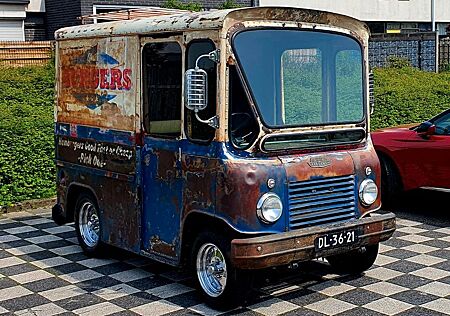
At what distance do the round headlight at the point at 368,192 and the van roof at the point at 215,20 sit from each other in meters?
1.42

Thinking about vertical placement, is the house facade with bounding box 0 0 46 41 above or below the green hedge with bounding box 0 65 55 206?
above

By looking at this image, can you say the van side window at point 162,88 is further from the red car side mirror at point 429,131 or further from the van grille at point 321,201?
the red car side mirror at point 429,131

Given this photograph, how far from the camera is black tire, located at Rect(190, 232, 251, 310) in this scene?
21.4ft

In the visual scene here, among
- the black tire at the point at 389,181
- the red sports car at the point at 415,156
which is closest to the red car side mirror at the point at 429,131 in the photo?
the red sports car at the point at 415,156

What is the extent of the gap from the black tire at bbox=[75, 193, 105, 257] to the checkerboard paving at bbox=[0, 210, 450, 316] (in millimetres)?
107

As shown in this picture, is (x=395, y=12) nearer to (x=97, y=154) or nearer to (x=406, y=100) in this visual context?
(x=406, y=100)

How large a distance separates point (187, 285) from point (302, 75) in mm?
2265

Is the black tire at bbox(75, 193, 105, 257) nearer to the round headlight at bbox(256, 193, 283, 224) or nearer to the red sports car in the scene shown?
the round headlight at bbox(256, 193, 283, 224)

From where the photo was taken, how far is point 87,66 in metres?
8.20

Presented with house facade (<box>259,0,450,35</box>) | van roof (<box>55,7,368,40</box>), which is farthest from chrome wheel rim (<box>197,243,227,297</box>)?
house facade (<box>259,0,450,35</box>)

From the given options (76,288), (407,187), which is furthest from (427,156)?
(76,288)

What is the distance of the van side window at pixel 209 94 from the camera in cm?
652

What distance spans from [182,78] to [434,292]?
3.00 m

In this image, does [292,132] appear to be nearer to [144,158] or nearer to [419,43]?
[144,158]
